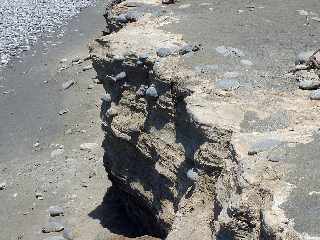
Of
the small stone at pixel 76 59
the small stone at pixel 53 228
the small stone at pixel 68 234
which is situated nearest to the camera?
the small stone at pixel 68 234

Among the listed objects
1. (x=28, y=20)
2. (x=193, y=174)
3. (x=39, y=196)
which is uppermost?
(x=193, y=174)

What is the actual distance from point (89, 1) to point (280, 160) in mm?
23688

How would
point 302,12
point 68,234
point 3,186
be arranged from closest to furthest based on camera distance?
1. point 302,12
2. point 68,234
3. point 3,186

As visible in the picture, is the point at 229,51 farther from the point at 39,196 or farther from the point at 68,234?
the point at 39,196

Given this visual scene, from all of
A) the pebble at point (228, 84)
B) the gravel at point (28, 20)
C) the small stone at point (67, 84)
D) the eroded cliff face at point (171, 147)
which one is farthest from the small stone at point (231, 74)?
the gravel at point (28, 20)

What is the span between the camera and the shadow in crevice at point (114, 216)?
1389cm

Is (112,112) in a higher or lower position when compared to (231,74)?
lower

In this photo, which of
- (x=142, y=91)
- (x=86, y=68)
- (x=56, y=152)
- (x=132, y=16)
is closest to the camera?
(x=142, y=91)

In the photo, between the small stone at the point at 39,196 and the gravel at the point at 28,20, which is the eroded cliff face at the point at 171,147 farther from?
the gravel at the point at 28,20

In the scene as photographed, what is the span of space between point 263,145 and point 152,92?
3.35 meters

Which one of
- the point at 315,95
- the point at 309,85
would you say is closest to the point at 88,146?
the point at 309,85

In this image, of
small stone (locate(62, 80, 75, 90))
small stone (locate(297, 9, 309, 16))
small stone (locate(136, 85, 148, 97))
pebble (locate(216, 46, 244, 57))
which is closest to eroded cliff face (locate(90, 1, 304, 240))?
small stone (locate(136, 85, 148, 97))

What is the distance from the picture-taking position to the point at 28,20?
28.3 metres

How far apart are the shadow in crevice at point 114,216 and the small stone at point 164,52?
13.2 ft
